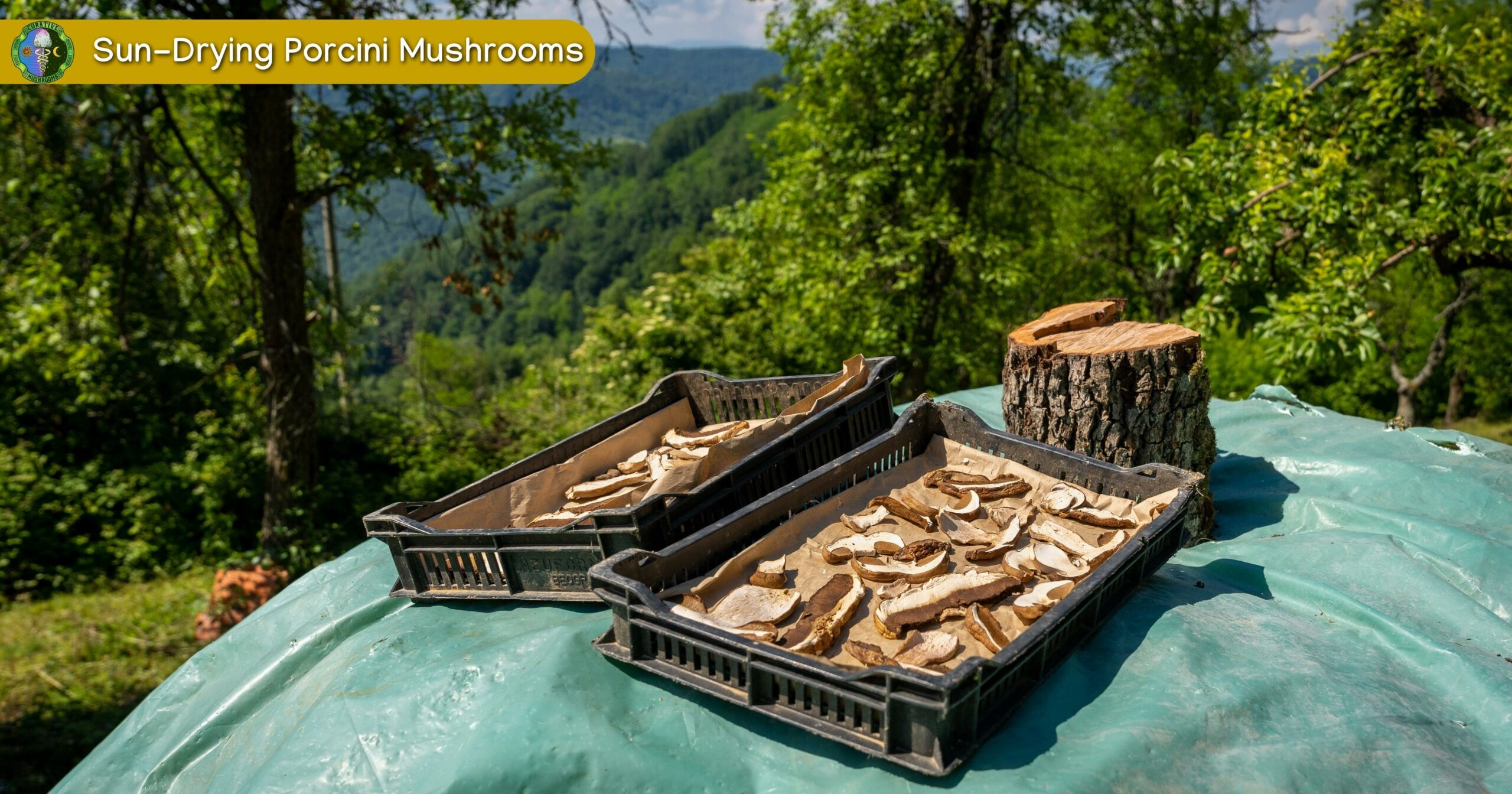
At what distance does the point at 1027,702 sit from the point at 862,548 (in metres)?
0.68

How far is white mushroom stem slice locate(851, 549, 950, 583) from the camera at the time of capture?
2.35 meters

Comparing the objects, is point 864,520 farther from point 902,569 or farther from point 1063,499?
point 1063,499

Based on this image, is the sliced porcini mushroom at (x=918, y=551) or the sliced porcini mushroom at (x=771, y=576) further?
the sliced porcini mushroom at (x=918, y=551)

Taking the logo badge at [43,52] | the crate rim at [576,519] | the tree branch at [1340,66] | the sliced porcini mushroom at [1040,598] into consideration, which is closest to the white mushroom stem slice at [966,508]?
the sliced porcini mushroom at [1040,598]

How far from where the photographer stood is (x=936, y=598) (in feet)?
→ 7.20

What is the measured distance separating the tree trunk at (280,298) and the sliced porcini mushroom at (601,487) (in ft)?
13.2

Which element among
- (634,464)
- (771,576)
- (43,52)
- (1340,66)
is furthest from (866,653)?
(1340,66)

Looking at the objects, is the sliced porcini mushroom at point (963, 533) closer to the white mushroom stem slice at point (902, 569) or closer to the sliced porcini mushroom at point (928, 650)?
the white mushroom stem slice at point (902, 569)

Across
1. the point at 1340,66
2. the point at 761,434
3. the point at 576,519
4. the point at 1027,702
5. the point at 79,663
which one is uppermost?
the point at 1340,66

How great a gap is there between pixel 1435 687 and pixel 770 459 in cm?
185

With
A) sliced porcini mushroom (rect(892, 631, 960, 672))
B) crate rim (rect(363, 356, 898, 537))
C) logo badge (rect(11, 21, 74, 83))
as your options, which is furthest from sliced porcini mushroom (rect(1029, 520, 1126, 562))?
logo badge (rect(11, 21, 74, 83))

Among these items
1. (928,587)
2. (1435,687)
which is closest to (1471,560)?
(1435,687)

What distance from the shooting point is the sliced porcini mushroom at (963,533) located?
2.53 m

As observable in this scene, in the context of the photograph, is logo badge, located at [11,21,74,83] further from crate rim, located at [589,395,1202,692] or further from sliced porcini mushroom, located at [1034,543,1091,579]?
sliced porcini mushroom, located at [1034,543,1091,579]
